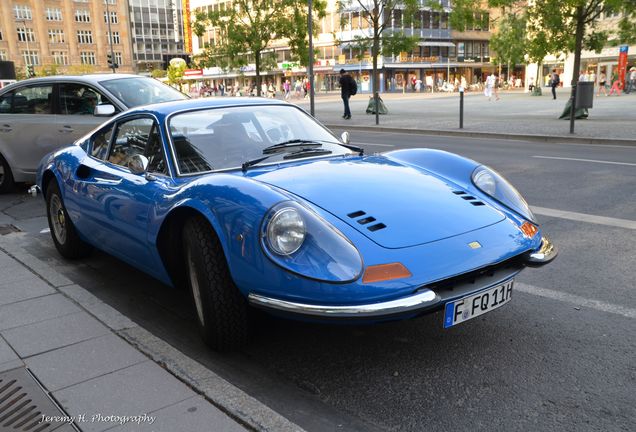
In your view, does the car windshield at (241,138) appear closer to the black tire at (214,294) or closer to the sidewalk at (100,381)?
the black tire at (214,294)

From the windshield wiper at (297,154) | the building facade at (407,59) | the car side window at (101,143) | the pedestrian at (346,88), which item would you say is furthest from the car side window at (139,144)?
the building facade at (407,59)

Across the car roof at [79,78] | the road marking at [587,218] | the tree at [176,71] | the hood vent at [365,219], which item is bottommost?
the road marking at [587,218]

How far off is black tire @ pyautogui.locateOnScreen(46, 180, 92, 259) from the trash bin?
13878 mm

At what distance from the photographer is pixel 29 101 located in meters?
8.50

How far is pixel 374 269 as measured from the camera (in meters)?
2.66

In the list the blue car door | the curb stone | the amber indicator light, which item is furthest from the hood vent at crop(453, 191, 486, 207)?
the curb stone

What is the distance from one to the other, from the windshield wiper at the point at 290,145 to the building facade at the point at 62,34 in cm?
10236

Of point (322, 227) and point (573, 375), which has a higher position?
point (322, 227)

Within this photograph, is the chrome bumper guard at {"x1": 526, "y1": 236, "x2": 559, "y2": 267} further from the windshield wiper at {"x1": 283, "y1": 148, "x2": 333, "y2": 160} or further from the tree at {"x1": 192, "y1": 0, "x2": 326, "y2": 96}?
the tree at {"x1": 192, "y1": 0, "x2": 326, "y2": 96}

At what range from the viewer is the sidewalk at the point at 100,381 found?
2514 mm

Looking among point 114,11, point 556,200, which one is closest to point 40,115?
point 556,200

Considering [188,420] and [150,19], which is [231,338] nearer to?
[188,420]

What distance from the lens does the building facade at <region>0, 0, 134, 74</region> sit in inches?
3954

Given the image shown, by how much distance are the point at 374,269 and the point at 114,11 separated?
121m
